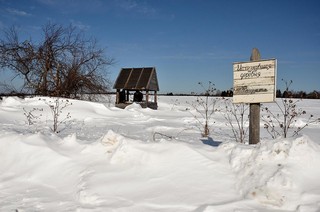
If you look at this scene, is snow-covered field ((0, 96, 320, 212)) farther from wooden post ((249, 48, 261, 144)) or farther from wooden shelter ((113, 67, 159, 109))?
wooden shelter ((113, 67, 159, 109))

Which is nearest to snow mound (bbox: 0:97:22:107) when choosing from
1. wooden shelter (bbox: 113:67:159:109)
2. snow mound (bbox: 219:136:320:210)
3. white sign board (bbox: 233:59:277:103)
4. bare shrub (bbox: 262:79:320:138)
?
wooden shelter (bbox: 113:67:159:109)

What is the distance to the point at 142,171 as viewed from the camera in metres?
3.17

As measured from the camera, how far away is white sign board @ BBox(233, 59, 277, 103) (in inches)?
149

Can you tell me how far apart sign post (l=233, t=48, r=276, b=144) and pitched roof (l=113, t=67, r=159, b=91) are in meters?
15.2

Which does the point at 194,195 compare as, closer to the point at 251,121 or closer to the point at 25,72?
the point at 251,121

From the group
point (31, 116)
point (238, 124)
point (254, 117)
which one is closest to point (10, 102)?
point (31, 116)

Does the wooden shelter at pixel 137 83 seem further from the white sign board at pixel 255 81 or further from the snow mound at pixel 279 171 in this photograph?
the snow mound at pixel 279 171

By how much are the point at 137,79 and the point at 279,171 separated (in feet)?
57.7

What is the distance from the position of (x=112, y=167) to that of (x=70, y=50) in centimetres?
1757

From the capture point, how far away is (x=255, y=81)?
12.9ft

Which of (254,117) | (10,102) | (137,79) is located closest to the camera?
(254,117)

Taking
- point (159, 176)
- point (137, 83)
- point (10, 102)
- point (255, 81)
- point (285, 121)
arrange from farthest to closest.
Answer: point (137, 83)
point (10, 102)
point (285, 121)
point (255, 81)
point (159, 176)

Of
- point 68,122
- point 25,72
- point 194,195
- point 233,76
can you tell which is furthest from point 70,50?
point 194,195

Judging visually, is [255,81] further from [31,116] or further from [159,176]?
[31,116]
